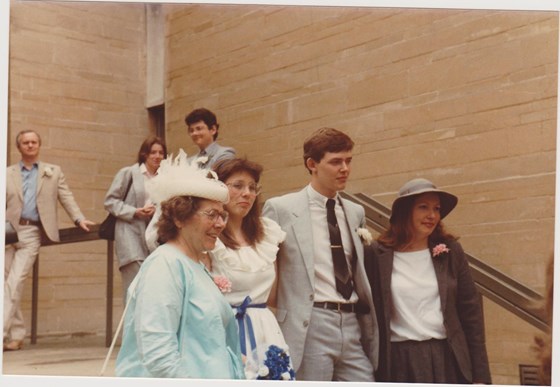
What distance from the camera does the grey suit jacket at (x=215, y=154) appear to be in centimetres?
405

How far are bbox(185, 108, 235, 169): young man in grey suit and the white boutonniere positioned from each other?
0.71 metres

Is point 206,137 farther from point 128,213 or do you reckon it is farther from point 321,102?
point 321,102

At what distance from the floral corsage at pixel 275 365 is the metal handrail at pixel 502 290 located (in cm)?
80

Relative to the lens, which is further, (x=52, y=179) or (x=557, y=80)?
(x=52, y=179)

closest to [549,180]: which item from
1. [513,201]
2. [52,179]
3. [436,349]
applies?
[513,201]

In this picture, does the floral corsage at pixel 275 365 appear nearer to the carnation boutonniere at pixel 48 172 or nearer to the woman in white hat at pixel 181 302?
the woman in white hat at pixel 181 302

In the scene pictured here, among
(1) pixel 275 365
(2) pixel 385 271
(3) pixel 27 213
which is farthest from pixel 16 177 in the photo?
(2) pixel 385 271

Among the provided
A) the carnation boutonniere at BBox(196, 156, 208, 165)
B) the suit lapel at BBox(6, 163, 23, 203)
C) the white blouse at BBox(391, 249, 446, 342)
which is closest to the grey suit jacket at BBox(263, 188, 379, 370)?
the white blouse at BBox(391, 249, 446, 342)

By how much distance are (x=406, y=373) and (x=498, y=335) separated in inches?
26.0

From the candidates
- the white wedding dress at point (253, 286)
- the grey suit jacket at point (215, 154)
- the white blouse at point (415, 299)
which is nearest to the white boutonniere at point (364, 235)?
the white blouse at point (415, 299)

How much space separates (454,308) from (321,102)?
4.91ft

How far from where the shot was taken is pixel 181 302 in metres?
2.76

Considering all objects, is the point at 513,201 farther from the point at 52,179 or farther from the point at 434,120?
the point at 52,179

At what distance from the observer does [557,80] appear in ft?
13.5
